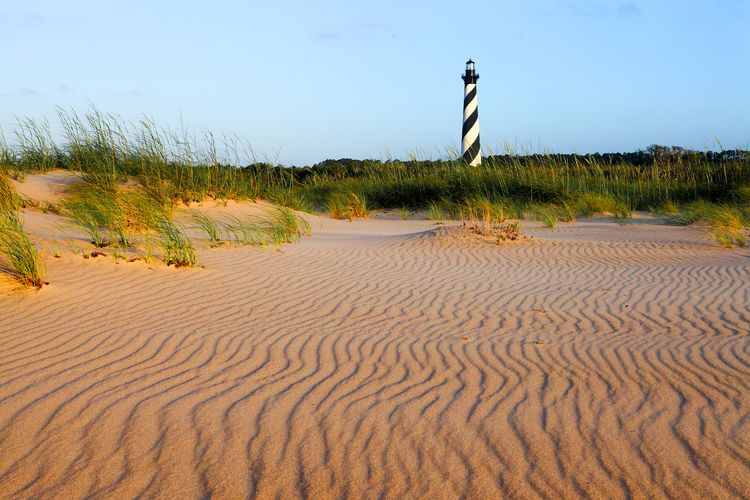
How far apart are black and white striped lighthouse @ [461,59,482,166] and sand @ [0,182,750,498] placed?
636 inches

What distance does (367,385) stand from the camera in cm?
404

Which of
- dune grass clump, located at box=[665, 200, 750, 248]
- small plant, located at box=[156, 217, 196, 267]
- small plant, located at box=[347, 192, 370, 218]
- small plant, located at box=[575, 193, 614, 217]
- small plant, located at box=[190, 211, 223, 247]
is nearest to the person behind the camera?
small plant, located at box=[156, 217, 196, 267]

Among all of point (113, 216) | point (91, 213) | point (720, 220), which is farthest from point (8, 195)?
point (720, 220)

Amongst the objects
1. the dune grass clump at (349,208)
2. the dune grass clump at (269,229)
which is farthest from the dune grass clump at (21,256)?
the dune grass clump at (349,208)

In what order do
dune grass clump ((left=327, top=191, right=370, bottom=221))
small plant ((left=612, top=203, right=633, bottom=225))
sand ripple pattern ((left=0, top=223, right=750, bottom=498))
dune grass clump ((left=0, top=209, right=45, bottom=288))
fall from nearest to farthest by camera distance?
sand ripple pattern ((left=0, top=223, right=750, bottom=498)), dune grass clump ((left=0, top=209, right=45, bottom=288)), small plant ((left=612, top=203, right=633, bottom=225)), dune grass clump ((left=327, top=191, right=370, bottom=221))

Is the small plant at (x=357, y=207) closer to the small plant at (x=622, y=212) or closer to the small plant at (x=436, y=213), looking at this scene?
the small plant at (x=436, y=213)

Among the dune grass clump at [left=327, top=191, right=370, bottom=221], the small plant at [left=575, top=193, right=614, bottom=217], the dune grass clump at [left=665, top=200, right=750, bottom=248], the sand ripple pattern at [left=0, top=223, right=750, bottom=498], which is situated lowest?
the sand ripple pattern at [left=0, top=223, right=750, bottom=498]

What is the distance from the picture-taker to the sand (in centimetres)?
296

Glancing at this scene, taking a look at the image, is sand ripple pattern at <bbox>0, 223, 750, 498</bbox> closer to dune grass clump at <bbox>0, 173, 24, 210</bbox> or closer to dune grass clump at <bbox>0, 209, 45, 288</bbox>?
dune grass clump at <bbox>0, 209, 45, 288</bbox>

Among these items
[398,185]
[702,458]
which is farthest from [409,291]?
[398,185]

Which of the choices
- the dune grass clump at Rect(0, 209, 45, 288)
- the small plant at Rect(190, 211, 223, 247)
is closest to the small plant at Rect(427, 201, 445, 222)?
the small plant at Rect(190, 211, 223, 247)

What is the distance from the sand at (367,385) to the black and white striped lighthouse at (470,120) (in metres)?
16.2

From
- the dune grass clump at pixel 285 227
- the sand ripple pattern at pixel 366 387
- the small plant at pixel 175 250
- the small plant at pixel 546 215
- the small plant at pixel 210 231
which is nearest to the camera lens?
the sand ripple pattern at pixel 366 387

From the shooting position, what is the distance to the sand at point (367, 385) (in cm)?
296
